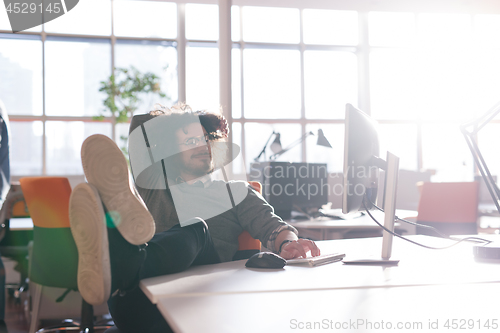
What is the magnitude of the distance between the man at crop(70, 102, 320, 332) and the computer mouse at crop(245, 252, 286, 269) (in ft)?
0.46

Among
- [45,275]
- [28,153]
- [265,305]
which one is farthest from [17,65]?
[265,305]

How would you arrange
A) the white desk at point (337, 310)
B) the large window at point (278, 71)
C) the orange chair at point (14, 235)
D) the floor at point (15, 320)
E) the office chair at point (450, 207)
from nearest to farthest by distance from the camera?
the white desk at point (337, 310) < the floor at point (15, 320) < the orange chair at point (14, 235) < the office chair at point (450, 207) < the large window at point (278, 71)

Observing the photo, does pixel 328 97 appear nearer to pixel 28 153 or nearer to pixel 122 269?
pixel 28 153

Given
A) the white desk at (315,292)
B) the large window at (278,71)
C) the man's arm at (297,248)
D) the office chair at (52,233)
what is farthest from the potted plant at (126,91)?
the white desk at (315,292)

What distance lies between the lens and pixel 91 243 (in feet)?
2.57

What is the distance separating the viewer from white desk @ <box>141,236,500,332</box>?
598mm

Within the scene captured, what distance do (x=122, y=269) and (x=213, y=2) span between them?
526cm

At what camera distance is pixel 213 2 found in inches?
213

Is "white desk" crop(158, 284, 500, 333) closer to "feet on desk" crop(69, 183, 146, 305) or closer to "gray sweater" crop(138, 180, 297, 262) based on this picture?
"feet on desk" crop(69, 183, 146, 305)

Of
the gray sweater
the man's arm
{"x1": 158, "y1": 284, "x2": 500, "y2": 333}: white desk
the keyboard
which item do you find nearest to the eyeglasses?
the gray sweater

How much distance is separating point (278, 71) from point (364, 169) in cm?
526

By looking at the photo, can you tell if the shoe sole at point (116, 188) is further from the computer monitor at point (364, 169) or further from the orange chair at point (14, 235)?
the orange chair at point (14, 235)

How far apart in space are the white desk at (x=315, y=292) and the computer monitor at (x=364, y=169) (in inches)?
6.0

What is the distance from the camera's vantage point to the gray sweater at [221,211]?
1.40m
